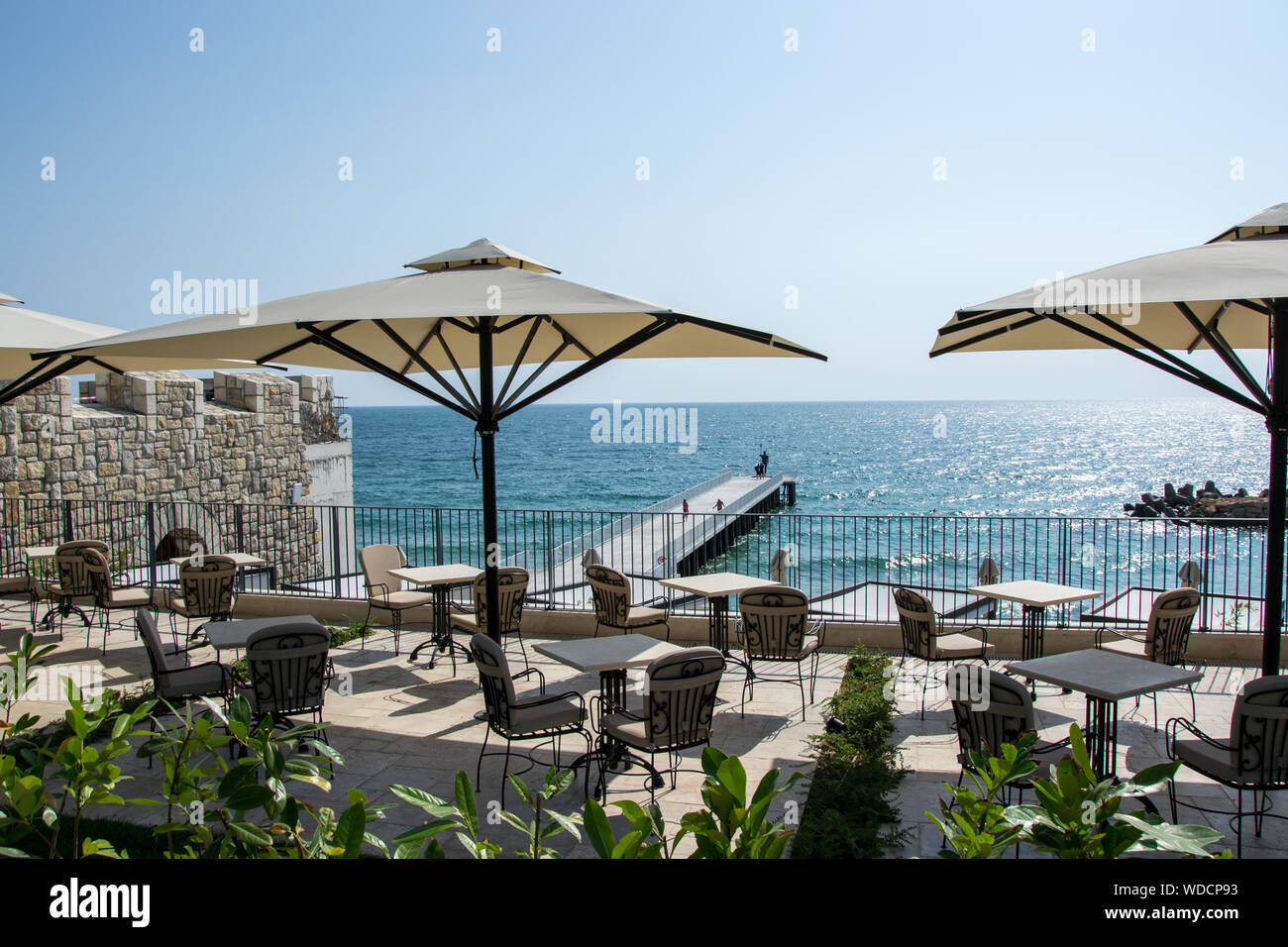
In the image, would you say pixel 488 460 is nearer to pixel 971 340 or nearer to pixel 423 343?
pixel 423 343

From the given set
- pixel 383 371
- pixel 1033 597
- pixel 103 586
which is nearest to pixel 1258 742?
pixel 1033 597

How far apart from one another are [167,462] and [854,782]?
1759 centimetres


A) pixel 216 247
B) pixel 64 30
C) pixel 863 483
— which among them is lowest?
pixel 863 483

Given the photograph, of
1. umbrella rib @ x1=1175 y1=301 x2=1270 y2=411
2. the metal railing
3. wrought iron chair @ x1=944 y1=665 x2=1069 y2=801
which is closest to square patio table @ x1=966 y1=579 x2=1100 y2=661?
the metal railing

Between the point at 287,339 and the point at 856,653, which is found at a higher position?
the point at 287,339

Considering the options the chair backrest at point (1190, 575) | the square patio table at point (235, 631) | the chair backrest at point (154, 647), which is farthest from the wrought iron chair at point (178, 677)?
the chair backrest at point (1190, 575)

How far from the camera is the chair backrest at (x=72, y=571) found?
28.7ft

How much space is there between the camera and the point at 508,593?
25.3 ft

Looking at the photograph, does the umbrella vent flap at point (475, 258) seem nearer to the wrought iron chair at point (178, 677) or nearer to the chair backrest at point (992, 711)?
the wrought iron chair at point (178, 677)

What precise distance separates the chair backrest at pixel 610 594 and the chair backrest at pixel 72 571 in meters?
5.12
